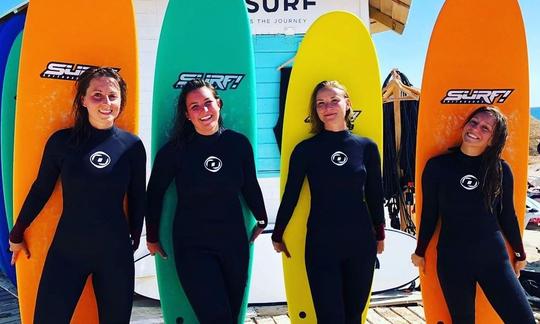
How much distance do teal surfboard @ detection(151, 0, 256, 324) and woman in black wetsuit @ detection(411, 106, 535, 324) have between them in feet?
3.79

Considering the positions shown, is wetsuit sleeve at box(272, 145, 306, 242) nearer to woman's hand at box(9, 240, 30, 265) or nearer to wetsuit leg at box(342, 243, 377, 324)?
wetsuit leg at box(342, 243, 377, 324)

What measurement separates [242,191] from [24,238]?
3.73ft

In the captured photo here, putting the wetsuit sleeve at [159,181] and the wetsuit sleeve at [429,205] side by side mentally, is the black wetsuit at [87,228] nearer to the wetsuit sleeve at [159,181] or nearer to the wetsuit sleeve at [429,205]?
the wetsuit sleeve at [159,181]

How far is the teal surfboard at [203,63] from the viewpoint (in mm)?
2656

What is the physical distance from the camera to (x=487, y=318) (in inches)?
105

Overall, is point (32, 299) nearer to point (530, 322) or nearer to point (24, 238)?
point (24, 238)

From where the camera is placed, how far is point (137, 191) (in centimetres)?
216

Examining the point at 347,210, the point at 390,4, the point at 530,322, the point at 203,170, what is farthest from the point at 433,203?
the point at 390,4

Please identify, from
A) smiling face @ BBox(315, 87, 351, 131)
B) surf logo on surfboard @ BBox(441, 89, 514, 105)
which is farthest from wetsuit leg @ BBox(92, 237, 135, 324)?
surf logo on surfboard @ BBox(441, 89, 514, 105)

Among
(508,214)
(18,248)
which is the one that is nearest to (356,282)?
(508,214)

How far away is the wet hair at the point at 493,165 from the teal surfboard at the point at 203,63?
128cm

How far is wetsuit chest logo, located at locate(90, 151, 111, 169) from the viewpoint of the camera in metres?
2.02

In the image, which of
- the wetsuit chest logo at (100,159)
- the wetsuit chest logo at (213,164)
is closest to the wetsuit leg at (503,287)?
the wetsuit chest logo at (213,164)

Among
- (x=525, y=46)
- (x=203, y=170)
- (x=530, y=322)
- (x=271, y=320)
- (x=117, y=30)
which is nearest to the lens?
(x=530, y=322)
